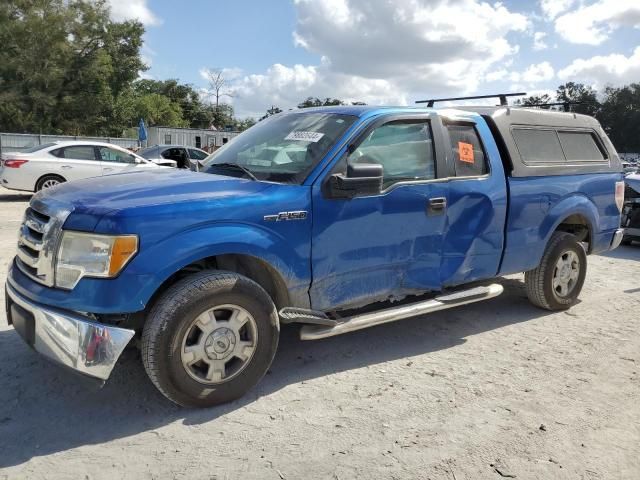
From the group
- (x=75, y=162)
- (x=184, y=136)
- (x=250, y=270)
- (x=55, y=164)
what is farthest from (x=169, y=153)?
(x=184, y=136)

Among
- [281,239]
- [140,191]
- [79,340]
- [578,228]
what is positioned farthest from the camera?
[578,228]

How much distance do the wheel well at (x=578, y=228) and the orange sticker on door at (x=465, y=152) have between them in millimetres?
1639

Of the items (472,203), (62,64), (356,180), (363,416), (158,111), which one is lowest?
(363,416)

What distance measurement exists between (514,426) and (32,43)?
149ft

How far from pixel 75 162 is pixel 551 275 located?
11.0 m

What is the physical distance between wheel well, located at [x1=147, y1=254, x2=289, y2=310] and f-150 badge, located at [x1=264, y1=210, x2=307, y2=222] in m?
0.26

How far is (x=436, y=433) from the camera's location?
119 inches

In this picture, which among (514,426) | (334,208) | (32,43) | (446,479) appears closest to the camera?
(446,479)

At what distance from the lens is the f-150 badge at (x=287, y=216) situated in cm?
327

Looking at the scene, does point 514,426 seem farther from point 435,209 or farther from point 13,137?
point 13,137

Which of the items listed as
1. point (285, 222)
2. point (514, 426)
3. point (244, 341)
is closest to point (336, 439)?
point (244, 341)

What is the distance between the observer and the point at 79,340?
2807mm

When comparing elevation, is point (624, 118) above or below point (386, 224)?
above

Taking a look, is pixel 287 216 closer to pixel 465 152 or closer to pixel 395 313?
pixel 395 313
